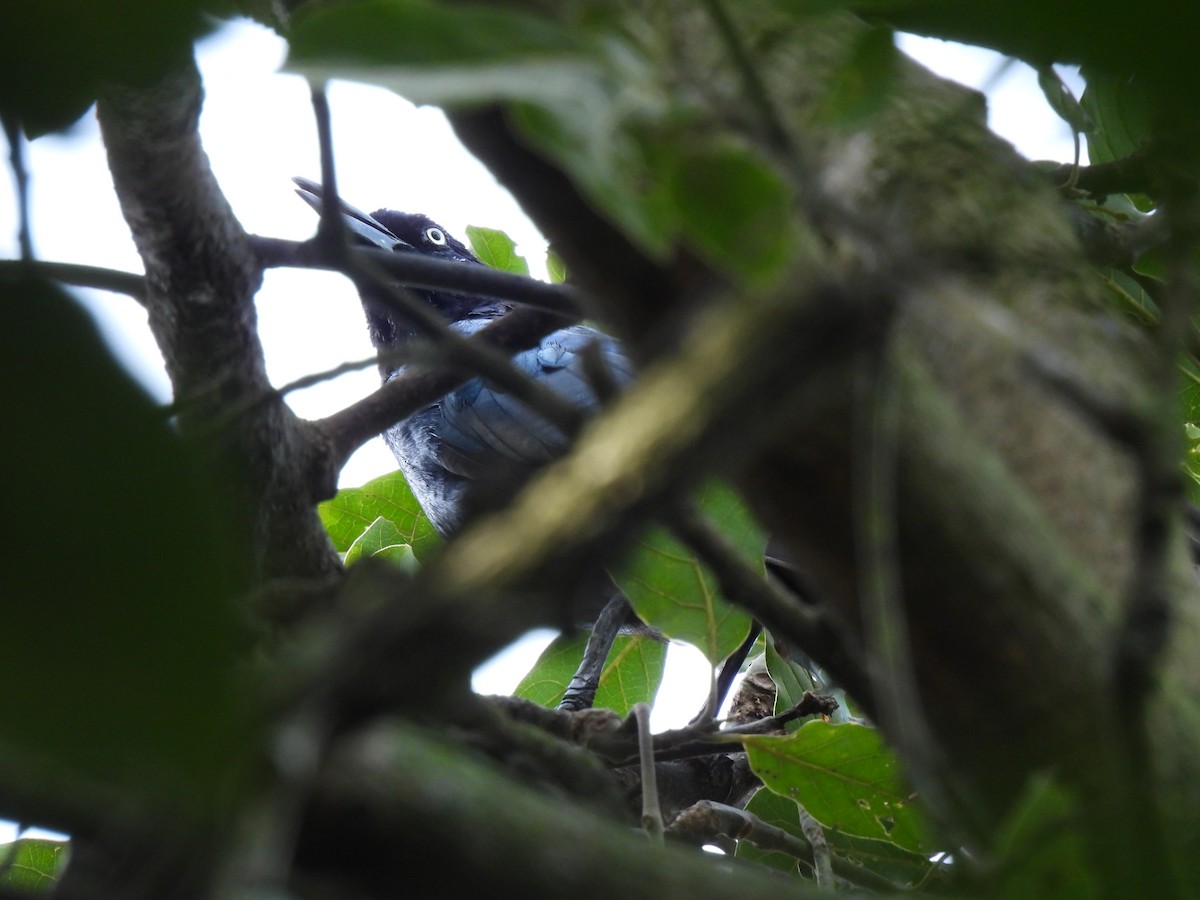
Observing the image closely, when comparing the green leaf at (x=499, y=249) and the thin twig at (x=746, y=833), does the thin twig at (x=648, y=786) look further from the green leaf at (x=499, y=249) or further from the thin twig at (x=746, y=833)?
the green leaf at (x=499, y=249)

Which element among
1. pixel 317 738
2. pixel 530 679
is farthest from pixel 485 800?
pixel 530 679

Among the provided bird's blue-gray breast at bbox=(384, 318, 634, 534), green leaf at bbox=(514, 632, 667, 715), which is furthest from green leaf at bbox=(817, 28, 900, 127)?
bird's blue-gray breast at bbox=(384, 318, 634, 534)

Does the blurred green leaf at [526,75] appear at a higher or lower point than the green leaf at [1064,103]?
lower

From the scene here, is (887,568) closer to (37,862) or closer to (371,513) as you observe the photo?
(37,862)

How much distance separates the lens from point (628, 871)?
1.75ft

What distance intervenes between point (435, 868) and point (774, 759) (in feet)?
3.69

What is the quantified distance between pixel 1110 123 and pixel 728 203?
1.52m

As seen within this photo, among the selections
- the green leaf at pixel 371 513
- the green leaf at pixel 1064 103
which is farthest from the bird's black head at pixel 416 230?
the green leaf at pixel 1064 103

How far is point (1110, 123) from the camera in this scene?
1.77 meters

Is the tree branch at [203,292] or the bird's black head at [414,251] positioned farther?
the bird's black head at [414,251]

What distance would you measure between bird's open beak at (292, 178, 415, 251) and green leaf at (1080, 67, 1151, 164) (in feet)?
10.2

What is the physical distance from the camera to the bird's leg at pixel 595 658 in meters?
2.91

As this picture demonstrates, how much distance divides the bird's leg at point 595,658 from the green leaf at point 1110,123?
1702mm

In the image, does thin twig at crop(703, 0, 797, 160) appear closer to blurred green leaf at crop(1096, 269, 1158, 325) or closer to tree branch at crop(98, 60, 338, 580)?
tree branch at crop(98, 60, 338, 580)
